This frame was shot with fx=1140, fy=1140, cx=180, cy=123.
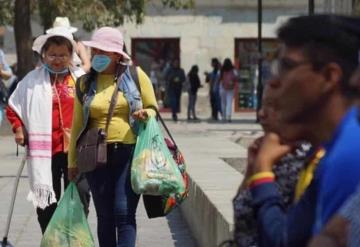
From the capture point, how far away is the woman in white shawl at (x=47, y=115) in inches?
316

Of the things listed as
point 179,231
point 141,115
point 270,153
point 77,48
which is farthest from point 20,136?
point 270,153

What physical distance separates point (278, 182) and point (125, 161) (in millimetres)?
3997

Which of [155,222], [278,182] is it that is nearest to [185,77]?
[155,222]

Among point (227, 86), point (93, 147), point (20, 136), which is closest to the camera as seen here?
point (93, 147)

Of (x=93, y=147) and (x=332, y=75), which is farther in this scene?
(x=93, y=147)

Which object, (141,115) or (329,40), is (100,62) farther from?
(329,40)

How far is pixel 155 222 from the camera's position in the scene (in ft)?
35.7

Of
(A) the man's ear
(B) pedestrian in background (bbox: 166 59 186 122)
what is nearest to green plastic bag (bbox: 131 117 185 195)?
(A) the man's ear

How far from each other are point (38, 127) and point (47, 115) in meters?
0.11

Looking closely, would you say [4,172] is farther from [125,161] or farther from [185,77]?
[185,77]

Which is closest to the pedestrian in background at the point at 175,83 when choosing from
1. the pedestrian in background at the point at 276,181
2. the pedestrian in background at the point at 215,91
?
the pedestrian in background at the point at 215,91

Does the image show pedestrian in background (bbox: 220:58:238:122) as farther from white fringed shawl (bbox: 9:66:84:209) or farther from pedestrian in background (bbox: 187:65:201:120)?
white fringed shawl (bbox: 9:66:84:209)

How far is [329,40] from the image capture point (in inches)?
118

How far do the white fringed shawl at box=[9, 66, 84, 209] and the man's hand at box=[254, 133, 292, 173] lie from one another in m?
4.76
